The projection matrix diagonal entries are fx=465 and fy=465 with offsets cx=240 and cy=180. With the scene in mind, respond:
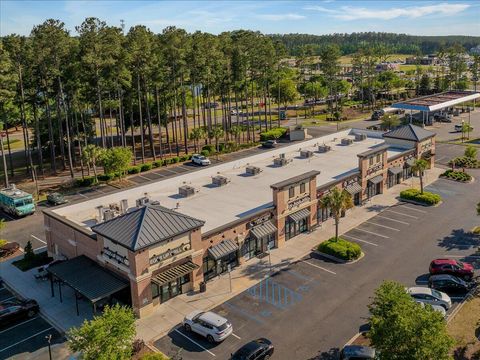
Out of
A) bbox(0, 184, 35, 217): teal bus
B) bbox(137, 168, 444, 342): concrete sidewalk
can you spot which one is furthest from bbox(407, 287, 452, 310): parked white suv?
bbox(0, 184, 35, 217): teal bus

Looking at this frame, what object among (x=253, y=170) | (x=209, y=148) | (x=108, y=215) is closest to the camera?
(x=108, y=215)

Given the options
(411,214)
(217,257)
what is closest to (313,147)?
(411,214)

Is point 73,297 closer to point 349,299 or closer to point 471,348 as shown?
point 349,299

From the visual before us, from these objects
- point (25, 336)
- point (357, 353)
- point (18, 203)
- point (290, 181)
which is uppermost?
point (290, 181)

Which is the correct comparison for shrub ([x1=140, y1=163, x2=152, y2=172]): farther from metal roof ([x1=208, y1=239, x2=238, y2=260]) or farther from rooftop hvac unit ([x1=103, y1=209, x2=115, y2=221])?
metal roof ([x1=208, y1=239, x2=238, y2=260])

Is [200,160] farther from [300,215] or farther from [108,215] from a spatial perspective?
[108,215]

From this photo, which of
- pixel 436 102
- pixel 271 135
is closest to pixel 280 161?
pixel 271 135
